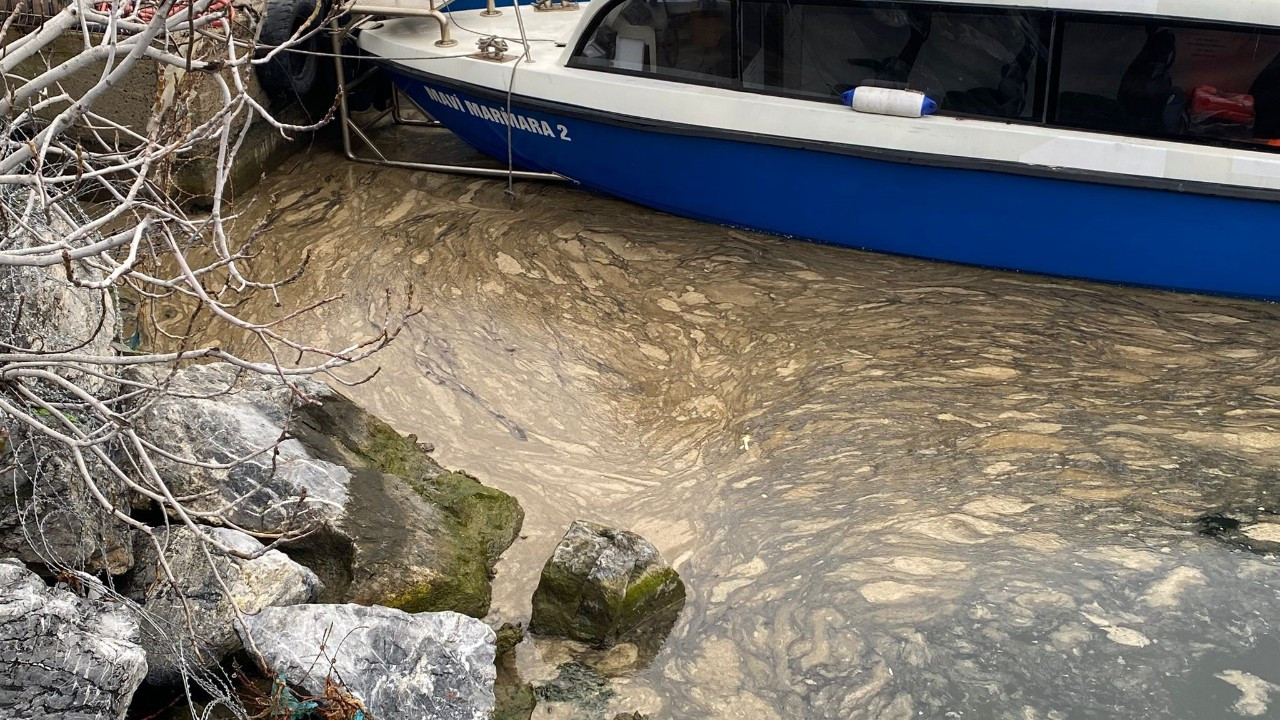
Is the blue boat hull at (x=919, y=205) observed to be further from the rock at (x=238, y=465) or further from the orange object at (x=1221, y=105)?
the rock at (x=238, y=465)

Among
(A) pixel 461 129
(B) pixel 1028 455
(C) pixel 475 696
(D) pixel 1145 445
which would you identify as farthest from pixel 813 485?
(A) pixel 461 129

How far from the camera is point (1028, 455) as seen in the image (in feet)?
15.3

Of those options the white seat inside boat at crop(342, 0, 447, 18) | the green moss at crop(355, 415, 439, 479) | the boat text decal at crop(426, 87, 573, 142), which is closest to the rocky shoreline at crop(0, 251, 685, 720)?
the green moss at crop(355, 415, 439, 479)

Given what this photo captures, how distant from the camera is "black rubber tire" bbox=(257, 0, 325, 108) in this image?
6.71m

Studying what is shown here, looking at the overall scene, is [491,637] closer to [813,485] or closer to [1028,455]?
[813,485]

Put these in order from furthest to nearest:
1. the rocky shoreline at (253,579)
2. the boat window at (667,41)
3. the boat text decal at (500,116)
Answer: the boat text decal at (500,116), the boat window at (667,41), the rocky shoreline at (253,579)

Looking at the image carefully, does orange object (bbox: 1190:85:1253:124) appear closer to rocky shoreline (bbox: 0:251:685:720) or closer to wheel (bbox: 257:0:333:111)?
rocky shoreline (bbox: 0:251:685:720)

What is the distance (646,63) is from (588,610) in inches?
129

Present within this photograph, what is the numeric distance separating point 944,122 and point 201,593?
Result: 3.90m

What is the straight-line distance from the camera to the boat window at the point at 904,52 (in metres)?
5.34

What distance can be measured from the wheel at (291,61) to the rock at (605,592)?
383 cm

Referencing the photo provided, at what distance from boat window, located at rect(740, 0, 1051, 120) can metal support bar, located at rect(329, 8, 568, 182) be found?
5.23ft

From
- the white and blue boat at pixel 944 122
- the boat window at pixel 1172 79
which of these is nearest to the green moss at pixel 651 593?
the white and blue boat at pixel 944 122

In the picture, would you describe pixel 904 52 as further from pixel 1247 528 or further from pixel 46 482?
pixel 46 482
